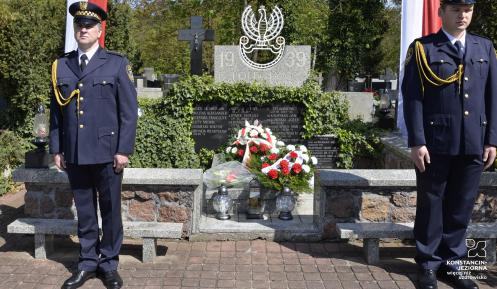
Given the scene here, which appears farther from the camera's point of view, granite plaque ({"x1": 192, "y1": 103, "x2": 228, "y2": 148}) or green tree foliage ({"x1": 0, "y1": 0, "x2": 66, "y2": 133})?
green tree foliage ({"x1": 0, "y1": 0, "x2": 66, "y2": 133})

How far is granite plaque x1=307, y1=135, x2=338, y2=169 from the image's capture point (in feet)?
24.2

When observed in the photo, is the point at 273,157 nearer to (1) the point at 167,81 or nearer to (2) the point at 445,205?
(2) the point at 445,205

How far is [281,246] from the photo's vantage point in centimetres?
443

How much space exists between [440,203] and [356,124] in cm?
409

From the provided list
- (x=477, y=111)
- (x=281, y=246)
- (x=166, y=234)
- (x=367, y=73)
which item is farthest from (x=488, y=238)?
(x=367, y=73)

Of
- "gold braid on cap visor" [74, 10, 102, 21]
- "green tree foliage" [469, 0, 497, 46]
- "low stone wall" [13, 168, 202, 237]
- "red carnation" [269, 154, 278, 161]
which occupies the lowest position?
"low stone wall" [13, 168, 202, 237]

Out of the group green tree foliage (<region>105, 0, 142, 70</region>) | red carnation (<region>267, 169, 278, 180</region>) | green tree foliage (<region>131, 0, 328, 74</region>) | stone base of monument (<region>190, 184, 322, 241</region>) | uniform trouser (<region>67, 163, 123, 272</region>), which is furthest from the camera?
green tree foliage (<region>131, 0, 328, 74</region>)

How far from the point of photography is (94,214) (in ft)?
12.1

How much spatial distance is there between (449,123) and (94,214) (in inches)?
104

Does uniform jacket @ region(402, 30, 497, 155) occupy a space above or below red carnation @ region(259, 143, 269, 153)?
above

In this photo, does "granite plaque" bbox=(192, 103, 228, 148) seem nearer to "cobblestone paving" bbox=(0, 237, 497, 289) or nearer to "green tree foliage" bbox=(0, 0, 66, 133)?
"green tree foliage" bbox=(0, 0, 66, 133)

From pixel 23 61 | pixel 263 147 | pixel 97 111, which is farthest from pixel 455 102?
pixel 23 61

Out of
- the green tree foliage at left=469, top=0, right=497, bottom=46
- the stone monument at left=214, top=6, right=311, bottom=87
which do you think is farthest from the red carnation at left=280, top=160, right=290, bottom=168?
the stone monument at left=214, top=6, right=311, bottom=87

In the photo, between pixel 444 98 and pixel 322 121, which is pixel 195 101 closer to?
pixel 322 121
